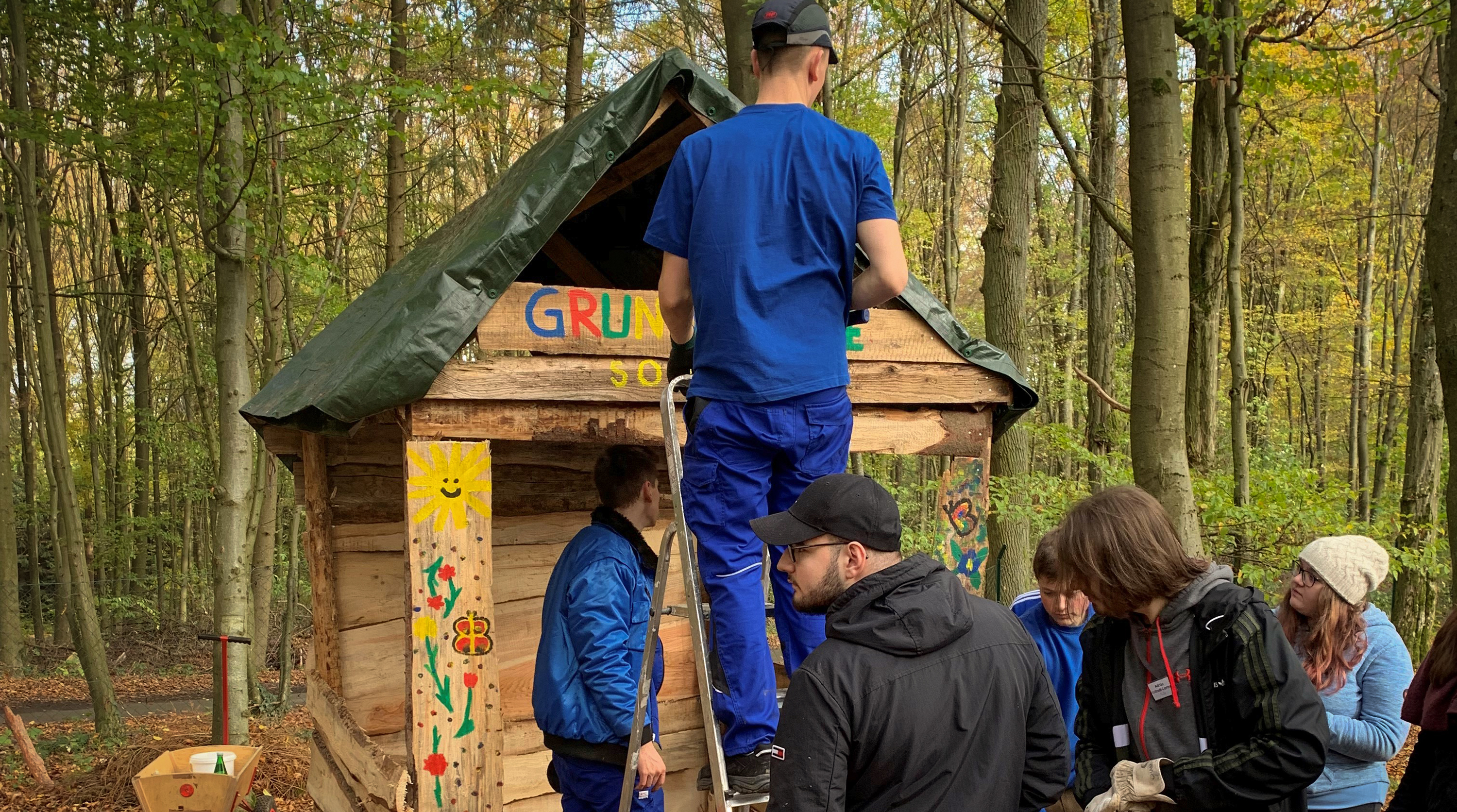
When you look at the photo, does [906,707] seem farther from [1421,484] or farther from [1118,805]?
[1421,484]

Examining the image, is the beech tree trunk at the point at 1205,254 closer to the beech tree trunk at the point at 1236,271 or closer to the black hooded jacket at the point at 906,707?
the beech tree trunk at the point at 1236,271

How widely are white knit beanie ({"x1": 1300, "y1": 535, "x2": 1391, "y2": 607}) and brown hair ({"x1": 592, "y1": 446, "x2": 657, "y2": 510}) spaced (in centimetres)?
210

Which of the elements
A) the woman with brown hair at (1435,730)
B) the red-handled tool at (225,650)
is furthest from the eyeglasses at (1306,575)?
the red-handled tool at (225,650)

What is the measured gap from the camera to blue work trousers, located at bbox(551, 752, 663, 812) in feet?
11.3

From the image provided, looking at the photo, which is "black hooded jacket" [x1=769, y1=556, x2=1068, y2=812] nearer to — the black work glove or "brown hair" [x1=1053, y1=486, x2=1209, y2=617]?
"brown hair" [x1=1053, y1=486, x2=1209, y2=617]

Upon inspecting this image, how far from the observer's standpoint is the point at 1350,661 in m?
2.99

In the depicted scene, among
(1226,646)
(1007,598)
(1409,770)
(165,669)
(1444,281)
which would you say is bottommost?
(165,669)

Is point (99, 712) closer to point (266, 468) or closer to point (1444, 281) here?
point (266, 468)

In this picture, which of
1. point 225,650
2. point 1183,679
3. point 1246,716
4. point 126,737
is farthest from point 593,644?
point 126,737

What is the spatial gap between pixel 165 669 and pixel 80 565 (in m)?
8.13

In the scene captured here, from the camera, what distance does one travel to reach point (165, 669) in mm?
17562

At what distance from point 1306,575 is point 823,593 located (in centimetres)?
170

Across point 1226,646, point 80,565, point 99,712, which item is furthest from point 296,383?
point 99,712

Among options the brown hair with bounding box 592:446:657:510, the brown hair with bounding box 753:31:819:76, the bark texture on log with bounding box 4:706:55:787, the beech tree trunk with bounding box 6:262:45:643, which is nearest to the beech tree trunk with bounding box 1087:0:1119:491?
the brown hair with bounding box 592:446:657:510
